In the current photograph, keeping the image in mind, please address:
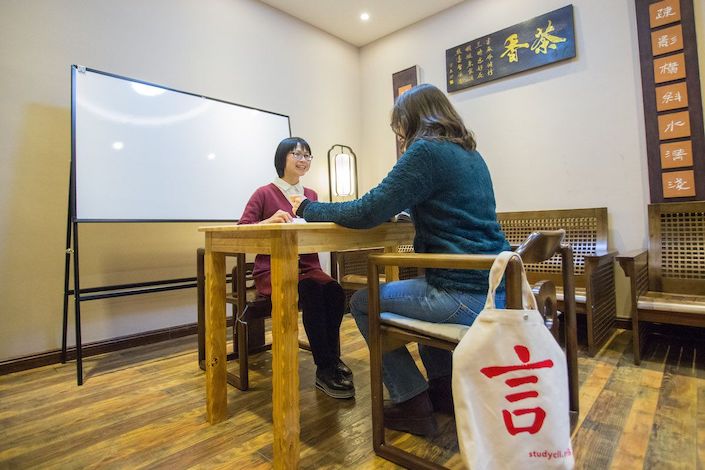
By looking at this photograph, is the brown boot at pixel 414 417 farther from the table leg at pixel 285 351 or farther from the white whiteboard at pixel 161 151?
the white whiteboard at pixel 161 151

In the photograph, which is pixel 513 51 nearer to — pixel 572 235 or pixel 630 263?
pixel 572 235

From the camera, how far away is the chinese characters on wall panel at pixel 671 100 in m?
2.20

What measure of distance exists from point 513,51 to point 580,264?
168 centimetres

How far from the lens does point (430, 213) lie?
1123mm

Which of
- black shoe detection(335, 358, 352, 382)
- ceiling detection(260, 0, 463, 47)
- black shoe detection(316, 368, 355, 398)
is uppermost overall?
ceiling detection(260, 0, 463, 47)

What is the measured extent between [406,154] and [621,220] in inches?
82.2

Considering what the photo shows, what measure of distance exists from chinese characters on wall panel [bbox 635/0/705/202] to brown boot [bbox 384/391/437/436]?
207 centimetres

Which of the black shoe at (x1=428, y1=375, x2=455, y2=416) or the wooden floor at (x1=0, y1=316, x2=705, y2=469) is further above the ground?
the black shoe at (x1=428, y1=375, x2=455, y2=416)

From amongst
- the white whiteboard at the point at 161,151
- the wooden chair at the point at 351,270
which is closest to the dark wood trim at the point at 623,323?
the wooden chair at the point at 351,270

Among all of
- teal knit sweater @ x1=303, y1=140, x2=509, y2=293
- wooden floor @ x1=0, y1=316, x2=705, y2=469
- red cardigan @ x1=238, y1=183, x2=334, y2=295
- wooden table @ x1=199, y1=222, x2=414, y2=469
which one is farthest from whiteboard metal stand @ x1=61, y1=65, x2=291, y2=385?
teal knit sweater @ x1=303, y1=140, x2=509, y2=293

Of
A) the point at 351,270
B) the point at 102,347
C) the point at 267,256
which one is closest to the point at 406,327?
the point at 267,256

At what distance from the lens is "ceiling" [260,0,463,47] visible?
3.19 meters

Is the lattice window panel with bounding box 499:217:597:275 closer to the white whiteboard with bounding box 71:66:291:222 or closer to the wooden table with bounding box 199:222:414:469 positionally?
the wooden table with bounding box 199:222:414:469

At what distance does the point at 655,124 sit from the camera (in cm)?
231
